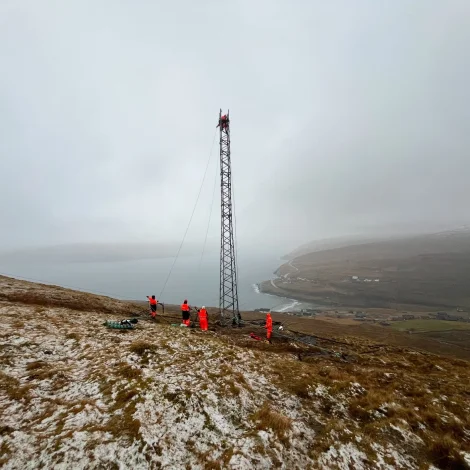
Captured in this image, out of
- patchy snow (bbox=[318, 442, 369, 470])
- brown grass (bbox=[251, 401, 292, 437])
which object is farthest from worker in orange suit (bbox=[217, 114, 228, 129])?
patchy snow (bbox=[318, 442, 369, 470])

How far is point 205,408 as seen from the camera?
10.3 metres

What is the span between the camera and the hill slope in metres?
7.94

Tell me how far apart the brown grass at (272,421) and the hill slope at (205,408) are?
1.6 inches

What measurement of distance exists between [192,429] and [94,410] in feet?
13.3

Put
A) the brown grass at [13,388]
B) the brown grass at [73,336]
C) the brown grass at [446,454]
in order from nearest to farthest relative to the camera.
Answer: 1. the brown grass at [446,454]
2. the brown grass at [13,388]
3. the brown grass at [73,336]

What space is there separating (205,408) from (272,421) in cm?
292

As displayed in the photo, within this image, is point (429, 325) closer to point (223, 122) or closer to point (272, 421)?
point (223, 122)

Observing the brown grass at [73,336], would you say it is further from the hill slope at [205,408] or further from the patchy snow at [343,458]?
the patchy snow at [343,458]

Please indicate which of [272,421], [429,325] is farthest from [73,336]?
[429,325]

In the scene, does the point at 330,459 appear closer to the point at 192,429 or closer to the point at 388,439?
the point at 388,439

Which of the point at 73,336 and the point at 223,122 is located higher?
the point at 223,122

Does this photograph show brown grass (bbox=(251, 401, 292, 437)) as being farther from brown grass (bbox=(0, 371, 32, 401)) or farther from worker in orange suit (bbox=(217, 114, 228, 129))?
worker in orange suit (bbox=(217, 114, 228, 129))

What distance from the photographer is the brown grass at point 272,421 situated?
30.3 ft

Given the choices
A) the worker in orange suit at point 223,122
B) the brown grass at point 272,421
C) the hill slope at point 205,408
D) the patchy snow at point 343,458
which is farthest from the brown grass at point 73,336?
the worker in orange suit at point 223,122
